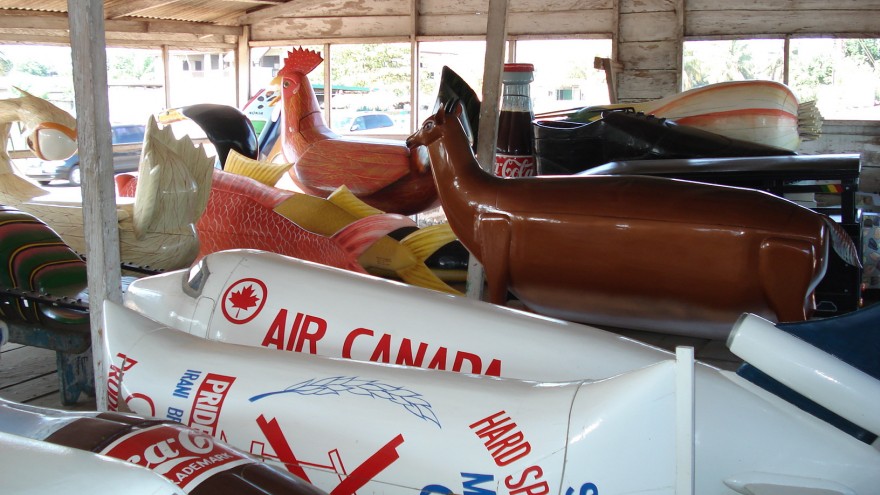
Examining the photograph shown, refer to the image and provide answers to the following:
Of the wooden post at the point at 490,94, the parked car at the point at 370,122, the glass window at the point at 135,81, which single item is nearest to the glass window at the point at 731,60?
the parked car at the point at 370,122

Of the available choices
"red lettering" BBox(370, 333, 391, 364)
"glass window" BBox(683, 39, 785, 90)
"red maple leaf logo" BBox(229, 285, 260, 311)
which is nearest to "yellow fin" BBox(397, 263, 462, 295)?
"red maple leaf logo" BBox(229, 285, 260, 311)

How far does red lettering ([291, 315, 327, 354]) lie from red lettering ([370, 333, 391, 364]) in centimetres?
17

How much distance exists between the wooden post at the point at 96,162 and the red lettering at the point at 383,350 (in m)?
0.71

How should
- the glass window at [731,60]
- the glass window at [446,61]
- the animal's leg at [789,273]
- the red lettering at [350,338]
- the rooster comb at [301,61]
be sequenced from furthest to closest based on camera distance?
the glass window at [446,61], the glass window at [731,60], the rooster comb at [301,61], the animal's leg at [789,273], the red lettering at [350,338]

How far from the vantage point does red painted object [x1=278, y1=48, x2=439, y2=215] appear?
4.94 m

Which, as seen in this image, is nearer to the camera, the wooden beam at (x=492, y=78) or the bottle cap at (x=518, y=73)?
the wooden beam at (x=492, y=78)

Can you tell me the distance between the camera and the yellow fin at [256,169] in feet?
14.1

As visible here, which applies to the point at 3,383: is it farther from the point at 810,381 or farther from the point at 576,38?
Answer: the point at 576,38

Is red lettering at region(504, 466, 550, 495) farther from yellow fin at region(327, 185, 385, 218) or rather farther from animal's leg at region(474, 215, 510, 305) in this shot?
yellow fin at region(327, 185, 385, 218)

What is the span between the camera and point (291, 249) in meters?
3.55

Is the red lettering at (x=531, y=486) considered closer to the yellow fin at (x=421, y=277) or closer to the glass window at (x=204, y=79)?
the yellow fin at (x=421, y=277)

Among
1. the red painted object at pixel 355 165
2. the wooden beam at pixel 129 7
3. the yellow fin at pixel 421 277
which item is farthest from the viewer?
the wooden beam at pixel 129 7

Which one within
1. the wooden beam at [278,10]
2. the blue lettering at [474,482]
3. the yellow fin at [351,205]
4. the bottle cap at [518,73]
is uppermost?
the wooden beam at [278,10]

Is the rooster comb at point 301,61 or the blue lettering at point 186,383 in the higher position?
the rooster comb at point 301,61
